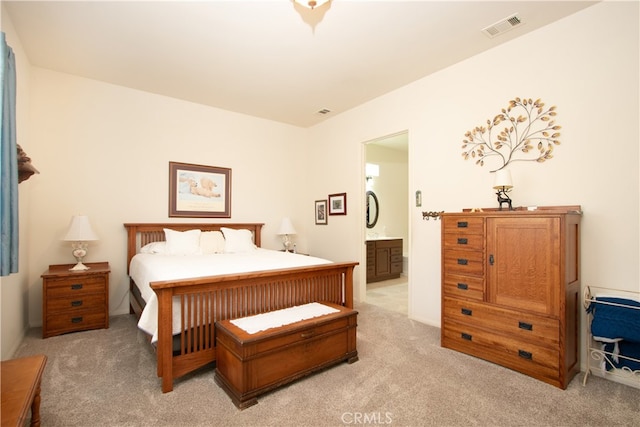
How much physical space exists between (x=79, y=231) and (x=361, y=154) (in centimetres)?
366

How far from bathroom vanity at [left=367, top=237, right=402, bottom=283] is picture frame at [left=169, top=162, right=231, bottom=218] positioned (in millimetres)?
2675

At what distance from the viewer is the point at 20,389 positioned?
1.35 meters

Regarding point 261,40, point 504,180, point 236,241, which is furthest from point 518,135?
point 236,241

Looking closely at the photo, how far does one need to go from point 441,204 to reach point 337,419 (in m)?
2.44

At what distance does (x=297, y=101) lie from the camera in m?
4.36

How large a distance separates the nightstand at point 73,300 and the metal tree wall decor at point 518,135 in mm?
4202

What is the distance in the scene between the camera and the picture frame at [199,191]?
4270mm

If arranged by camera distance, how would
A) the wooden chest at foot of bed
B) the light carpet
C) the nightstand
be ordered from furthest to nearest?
1. the nightstand
2. the wooden chest at foot of bed
3. the light carpet

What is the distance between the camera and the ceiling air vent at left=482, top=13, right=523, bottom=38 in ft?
8.39

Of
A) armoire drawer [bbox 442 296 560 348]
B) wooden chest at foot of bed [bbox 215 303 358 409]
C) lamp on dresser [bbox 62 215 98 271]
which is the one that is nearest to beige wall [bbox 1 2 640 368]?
lamp on dresser [bbox 62 215 98 271]

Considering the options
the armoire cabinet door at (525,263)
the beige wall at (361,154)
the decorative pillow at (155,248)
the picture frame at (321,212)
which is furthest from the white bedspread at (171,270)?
the picture frame at (321,212)

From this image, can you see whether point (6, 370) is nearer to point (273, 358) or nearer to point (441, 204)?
point (273, 358)

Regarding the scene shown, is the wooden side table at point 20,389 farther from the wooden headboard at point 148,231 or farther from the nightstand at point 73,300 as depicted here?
the wooden headboard at point 148,231

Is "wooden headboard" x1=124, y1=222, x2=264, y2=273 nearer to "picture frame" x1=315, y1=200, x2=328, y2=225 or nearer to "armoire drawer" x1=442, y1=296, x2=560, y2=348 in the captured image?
"picture frame" x1=315, y1=200, x2=328, y2=225
